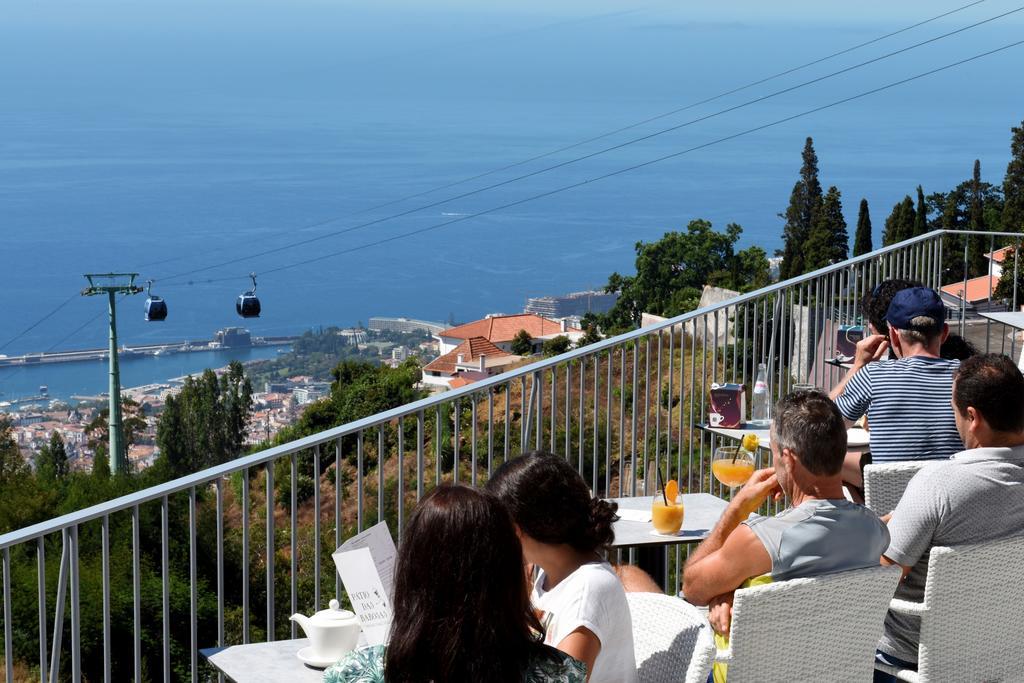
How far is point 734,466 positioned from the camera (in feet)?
13.1

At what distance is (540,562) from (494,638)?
0.81 meters

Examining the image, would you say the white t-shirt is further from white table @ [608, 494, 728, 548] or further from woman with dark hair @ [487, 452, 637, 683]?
white table @ [608, 494, 728, 548]

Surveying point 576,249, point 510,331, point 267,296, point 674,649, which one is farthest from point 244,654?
point 576,249

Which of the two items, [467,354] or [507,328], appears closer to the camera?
[467,354]

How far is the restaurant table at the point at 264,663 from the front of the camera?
8.93 ft

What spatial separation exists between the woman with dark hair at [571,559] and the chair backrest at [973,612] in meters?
0.89

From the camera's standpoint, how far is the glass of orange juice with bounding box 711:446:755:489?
3.97 m

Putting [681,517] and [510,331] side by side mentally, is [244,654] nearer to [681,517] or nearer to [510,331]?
[681,517]

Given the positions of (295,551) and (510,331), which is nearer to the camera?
(295,551)

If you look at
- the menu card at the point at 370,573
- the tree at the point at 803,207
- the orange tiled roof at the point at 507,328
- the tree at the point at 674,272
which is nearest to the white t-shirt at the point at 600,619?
the menu card at the point at 370,573

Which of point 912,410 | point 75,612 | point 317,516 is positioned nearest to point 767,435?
point 912,410

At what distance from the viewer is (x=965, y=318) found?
28.9 feet

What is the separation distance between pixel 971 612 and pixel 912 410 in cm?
134

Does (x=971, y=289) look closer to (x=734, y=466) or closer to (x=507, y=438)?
(x=507, y=438)
